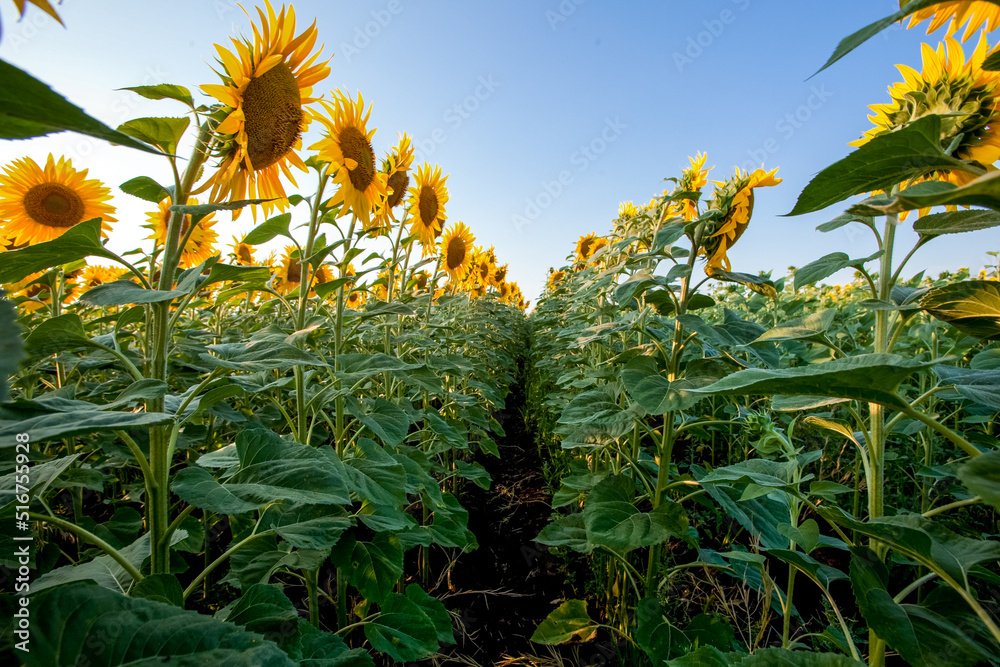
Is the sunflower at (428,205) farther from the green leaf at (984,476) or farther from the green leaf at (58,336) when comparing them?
the green leaf at (984,476)

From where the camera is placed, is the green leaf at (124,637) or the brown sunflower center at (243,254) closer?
the green leaf at (124,637)

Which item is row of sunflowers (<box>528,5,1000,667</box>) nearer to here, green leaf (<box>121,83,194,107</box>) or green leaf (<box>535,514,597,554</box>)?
green leaf (<box>535,514,597,554</box>)

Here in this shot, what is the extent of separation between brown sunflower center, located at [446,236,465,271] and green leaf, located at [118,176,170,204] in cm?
292

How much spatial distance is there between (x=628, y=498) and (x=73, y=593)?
1.45 m

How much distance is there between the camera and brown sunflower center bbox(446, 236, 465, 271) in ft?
13.1

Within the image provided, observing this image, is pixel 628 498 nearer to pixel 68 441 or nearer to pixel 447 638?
pixel 447 638

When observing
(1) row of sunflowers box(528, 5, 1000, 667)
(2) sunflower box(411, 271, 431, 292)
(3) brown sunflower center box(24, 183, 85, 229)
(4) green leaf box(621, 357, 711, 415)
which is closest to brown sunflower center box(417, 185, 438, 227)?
(2) sunflower box(411, 271, 431, 292)

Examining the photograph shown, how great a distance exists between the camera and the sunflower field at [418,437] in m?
0.55

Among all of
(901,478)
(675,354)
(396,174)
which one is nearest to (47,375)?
(396,174)

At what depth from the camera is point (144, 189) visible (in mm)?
1093

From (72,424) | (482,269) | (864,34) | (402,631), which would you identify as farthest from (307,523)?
(482,269)

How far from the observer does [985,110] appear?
0.93m

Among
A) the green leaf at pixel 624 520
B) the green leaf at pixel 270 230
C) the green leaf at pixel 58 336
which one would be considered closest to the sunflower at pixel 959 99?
the green leaf at pixel 624 520

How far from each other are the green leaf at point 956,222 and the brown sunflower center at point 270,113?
4.78 ft
